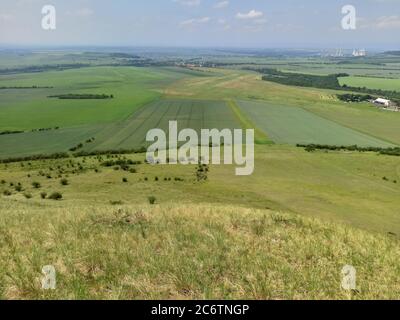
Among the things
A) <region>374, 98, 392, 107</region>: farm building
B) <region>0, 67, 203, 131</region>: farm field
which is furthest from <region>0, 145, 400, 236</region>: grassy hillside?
<region>374, 98, 392, 107</region>: farm building

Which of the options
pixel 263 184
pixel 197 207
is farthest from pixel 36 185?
pixel 197 207

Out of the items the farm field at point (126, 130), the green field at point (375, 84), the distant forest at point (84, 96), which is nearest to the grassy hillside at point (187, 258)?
the farm field at point (126, 130)

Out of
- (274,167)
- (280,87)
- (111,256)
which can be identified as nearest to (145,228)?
(111,256)

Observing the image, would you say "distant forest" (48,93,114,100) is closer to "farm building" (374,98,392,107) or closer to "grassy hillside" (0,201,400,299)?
"farm building" (374,98,392,107)

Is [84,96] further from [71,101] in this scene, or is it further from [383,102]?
[383,102]

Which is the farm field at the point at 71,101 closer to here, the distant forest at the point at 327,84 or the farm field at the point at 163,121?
the farm field at the point at 163,121

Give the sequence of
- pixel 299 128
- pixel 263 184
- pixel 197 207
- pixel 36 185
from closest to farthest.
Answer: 1. pixel 197 207
2. pixel 36 185
3. pixel 263 184
4. pixel 299 128
